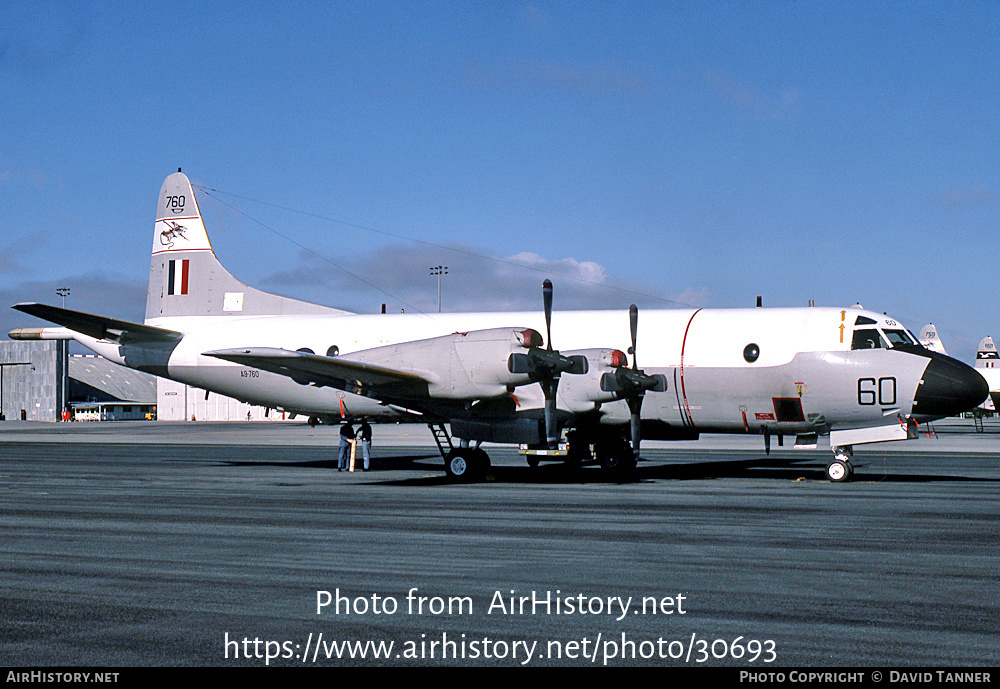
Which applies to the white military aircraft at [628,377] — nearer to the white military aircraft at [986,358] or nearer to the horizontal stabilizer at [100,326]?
the horizontal stabilizer at [100,326]

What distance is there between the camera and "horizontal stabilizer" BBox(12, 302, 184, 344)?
989 inches

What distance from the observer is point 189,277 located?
107 feet

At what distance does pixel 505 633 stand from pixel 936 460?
29.3 meters

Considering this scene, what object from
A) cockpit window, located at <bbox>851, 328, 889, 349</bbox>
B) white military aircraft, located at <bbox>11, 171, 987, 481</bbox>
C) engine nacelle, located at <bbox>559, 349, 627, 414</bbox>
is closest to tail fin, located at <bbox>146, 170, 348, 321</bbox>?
white military aircraft, located at <bbox>11, 171, 987, 481</bbox>

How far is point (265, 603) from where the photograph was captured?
9383mm

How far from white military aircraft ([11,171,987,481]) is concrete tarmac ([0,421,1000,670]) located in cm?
178

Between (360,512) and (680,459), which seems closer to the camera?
(360,512)

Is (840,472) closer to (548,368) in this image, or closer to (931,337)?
(548,368)

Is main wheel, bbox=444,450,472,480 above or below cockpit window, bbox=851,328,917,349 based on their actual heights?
below

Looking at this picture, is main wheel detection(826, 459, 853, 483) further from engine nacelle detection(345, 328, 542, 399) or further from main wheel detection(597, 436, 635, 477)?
engine nacelle detection(345, 328, 542, 399)

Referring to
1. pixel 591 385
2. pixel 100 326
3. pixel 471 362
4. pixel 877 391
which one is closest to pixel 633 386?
pixel 591 385

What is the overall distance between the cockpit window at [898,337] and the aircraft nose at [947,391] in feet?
3.11

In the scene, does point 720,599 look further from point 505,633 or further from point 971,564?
point 971,564
